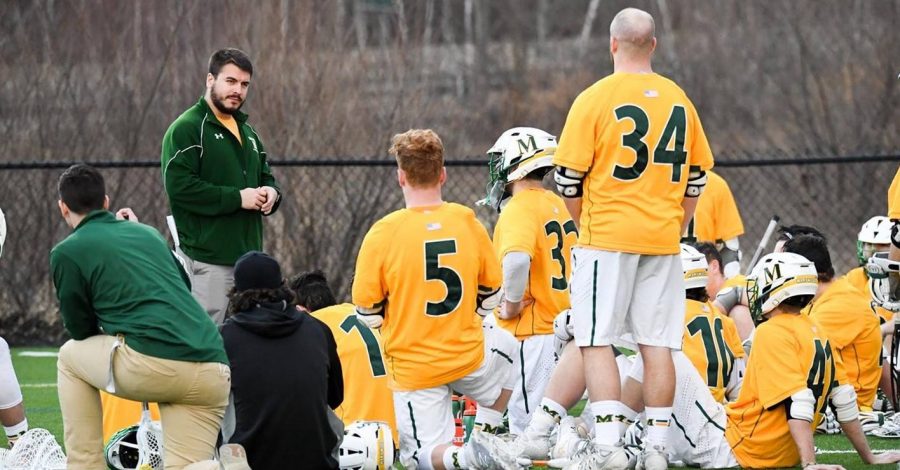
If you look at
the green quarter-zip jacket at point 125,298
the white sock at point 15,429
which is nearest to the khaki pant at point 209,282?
the white sock at point 15,429

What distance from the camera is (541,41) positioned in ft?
89.5

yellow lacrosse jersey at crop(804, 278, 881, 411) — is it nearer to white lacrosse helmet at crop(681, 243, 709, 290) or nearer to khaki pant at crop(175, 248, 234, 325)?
white lacrosse helmet at crop(681, 243, 709, 290)

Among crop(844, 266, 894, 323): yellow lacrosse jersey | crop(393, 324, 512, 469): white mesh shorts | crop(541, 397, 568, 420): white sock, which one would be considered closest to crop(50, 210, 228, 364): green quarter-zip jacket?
crop(393, 324, 512, 469): white mesh shorts

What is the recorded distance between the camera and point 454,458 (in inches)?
277

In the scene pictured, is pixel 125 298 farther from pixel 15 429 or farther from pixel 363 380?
pixel 15 429

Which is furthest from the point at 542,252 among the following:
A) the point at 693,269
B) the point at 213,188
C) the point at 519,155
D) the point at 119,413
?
the point at 119,413

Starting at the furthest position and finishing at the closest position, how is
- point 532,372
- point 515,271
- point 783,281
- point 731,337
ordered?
point 731,337 < point 532,372 < point 515,271 < point 783,281

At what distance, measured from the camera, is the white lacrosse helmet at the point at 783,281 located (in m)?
7.29

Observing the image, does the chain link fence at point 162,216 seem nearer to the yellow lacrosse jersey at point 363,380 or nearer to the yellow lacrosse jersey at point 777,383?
the yellow lacrosse jersey at point 363,380

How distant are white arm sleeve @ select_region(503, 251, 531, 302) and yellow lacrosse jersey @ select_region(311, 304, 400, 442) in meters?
0.77

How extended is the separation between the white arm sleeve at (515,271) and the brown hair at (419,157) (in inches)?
30.6

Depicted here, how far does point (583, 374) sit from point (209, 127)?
264 cm

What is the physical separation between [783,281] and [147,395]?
10.4 ft

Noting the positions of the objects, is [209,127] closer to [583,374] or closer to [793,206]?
[583,374]
